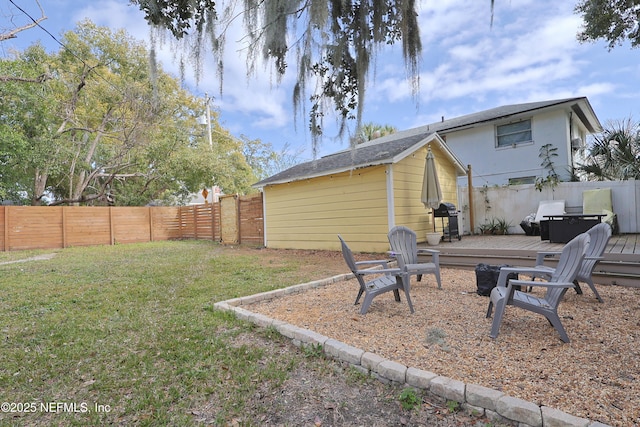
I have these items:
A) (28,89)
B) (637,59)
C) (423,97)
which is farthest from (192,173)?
(637,59)

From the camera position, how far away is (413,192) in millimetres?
8234

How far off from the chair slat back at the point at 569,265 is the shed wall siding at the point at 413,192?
466 cm

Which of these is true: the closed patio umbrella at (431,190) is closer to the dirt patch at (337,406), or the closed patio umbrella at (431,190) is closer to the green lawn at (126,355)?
the green lawn at (126,355)

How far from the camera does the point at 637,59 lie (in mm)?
7152

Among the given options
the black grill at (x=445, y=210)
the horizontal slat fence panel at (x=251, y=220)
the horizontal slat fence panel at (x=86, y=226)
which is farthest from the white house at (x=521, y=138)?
the horizontal slat fence panel at (x=86, y=226)

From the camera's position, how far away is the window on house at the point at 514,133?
11391 mm

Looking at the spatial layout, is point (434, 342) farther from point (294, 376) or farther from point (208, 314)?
point (208, 314)

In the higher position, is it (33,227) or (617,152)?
(617,152)

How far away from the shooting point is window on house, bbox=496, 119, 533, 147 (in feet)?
37.4

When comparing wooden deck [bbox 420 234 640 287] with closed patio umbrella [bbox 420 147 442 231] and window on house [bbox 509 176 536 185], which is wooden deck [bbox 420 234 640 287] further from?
window on house [bbox 509 176 536 185]

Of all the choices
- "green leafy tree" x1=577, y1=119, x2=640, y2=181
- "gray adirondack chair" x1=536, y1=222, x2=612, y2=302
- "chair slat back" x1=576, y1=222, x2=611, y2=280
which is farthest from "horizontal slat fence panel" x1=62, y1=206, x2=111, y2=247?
"green leafy tree" x1=577, y1=119, x2=640, y2=181

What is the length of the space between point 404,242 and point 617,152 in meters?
7.81

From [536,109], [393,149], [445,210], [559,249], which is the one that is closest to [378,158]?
[393,149]

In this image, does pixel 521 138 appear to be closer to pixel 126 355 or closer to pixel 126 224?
pixel 126 355
